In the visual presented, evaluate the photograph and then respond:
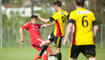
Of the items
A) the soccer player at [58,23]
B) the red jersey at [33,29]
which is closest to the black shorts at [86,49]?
the soccer player at [58,23]

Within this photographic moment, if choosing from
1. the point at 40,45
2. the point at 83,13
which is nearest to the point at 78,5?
the point at 83,13

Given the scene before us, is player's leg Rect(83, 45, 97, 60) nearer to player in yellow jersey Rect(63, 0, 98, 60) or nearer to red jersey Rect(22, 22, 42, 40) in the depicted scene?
player in yellow jersey Rect(63, 0, 98, 60)

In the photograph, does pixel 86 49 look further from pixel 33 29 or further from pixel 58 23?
pixel 33 29

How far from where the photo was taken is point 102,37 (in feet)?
95.2

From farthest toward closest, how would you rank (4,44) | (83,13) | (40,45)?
(4,44) → (40,45) → (83,13)

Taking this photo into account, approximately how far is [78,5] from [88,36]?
2.54 feet

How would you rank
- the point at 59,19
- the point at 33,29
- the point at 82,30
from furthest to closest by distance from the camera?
the point at 33,29 → the point at 59,19 → the point at 82,30

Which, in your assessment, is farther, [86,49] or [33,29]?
[33,29]

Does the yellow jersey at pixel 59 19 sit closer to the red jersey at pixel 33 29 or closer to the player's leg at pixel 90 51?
the red jersey at pixel 33 29

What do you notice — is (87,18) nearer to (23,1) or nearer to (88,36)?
(88,36)

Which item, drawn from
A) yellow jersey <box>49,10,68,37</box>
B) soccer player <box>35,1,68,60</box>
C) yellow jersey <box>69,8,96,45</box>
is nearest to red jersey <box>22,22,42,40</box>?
soccer player <box>35,1,68,60</box>

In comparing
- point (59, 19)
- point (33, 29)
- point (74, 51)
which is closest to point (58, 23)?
point (59, 19)

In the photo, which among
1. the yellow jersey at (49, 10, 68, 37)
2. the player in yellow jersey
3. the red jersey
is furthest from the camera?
the red jersey

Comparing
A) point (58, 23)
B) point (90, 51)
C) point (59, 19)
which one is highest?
point (59, 19)
